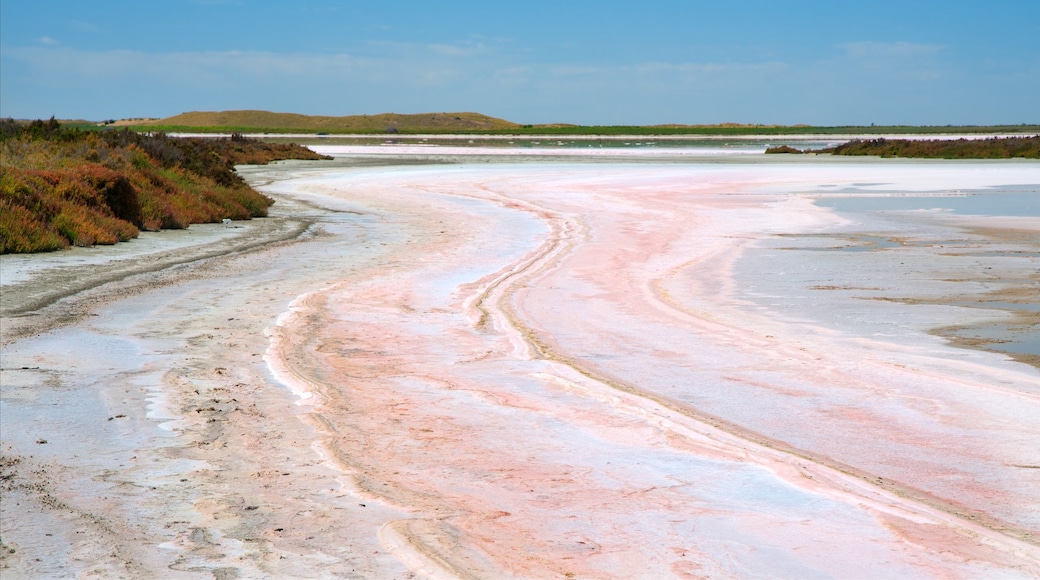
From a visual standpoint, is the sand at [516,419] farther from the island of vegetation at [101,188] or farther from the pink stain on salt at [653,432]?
the island of vegetation at [101,188]

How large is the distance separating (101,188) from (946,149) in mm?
52420

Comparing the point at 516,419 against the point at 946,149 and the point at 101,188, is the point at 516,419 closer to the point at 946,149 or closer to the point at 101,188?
the point at 101,188

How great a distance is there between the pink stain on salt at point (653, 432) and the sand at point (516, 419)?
0.08 feet

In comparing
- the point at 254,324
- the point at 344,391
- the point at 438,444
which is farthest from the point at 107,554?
the point at 254,324

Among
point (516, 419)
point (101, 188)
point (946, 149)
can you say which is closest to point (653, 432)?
point (516, 419)

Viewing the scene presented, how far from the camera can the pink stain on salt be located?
466 cm

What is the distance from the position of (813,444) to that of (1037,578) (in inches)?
80.3

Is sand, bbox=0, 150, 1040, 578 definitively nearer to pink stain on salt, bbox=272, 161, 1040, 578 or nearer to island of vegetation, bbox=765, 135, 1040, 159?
pink stain on salt, bbox=272, 161, 1040, 578

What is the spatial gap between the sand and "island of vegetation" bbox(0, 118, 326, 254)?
1161 millimetres

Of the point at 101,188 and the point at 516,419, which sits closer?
the point at 516,419

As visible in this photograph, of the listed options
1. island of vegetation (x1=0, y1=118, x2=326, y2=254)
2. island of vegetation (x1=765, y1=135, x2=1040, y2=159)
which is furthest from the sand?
island of vegetation (x1=765, y1=135, x2=1040, y2=159)

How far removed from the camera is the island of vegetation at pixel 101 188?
16000 mm

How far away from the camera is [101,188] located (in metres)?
18.3

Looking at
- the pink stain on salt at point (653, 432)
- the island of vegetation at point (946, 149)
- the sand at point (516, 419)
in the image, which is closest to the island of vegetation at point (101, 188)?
the sand at point (516, 419)
